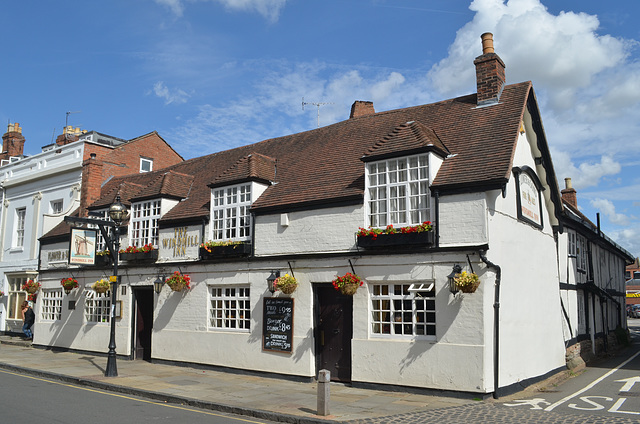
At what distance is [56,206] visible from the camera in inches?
992

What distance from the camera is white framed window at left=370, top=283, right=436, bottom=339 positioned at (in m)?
12.3

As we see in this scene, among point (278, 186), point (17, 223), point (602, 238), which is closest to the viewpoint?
point (278, 186)

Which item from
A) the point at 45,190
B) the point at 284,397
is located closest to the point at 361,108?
the point at 284,397

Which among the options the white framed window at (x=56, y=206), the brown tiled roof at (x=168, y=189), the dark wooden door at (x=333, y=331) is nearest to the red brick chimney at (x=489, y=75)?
the dark wooden door at (x=333, y=331)

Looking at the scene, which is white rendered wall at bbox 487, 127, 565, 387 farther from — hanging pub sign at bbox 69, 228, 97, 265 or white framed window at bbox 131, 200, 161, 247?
hanging pub sign at bbox 69, 228, 97, 265

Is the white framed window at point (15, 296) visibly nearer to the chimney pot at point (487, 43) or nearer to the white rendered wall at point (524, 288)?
the white rendered wall at point (524, 288)

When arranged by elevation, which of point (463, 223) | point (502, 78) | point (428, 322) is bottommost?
point (428, 322)

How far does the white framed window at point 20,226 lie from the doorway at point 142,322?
10.8 metres

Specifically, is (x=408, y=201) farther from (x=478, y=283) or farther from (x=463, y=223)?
(x=478, y=283)

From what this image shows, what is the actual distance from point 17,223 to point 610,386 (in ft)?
86.3

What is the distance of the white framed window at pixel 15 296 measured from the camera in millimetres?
25438

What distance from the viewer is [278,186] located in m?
16.2

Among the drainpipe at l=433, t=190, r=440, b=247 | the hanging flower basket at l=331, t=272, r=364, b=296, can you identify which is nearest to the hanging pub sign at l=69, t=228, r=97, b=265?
the hanging flower basket at l=331, t=272, r=364, b=296

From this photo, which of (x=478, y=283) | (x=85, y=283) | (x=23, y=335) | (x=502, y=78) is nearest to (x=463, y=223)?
(x=478, y=283)
